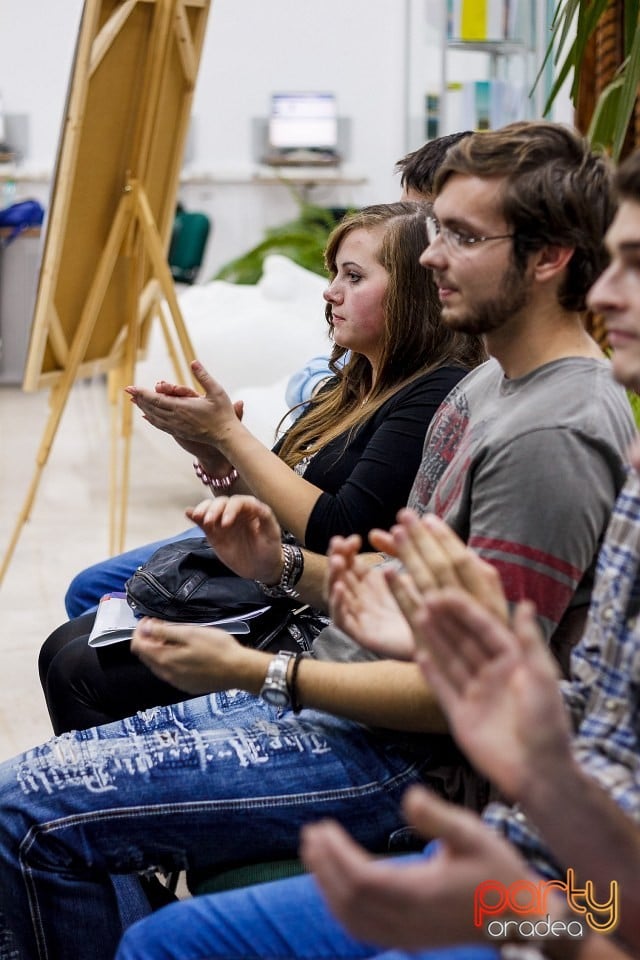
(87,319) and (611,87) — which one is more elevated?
(611,87)

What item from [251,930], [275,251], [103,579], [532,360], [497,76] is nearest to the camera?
[251,930]

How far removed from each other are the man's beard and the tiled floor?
1.79 meters

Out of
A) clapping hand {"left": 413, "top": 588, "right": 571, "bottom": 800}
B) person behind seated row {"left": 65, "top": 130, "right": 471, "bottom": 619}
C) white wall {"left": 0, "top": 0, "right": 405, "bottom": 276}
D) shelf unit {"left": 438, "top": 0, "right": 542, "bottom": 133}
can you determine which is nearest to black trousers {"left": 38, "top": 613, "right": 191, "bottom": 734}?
person behind seated row {"left": 65, "top": 130, "right": 471, "bottom": 619}

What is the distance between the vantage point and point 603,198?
4.68 ft

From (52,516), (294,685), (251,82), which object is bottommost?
(52,516)

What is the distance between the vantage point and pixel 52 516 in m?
4.98

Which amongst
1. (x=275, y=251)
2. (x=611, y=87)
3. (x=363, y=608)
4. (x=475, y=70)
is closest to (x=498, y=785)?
(x=363, y=608)

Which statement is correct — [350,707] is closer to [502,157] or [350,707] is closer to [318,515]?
[318,515]

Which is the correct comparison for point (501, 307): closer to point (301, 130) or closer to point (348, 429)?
point (348, 429)

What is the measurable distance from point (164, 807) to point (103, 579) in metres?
1.02

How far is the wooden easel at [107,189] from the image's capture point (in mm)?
3109

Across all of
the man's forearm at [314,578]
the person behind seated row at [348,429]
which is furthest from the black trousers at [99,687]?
the man's forearm at [314,578]

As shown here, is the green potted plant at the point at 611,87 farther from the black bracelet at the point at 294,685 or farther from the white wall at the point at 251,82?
the white wall at the point at 251,82

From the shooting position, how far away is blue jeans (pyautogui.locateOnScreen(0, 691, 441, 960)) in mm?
1443
